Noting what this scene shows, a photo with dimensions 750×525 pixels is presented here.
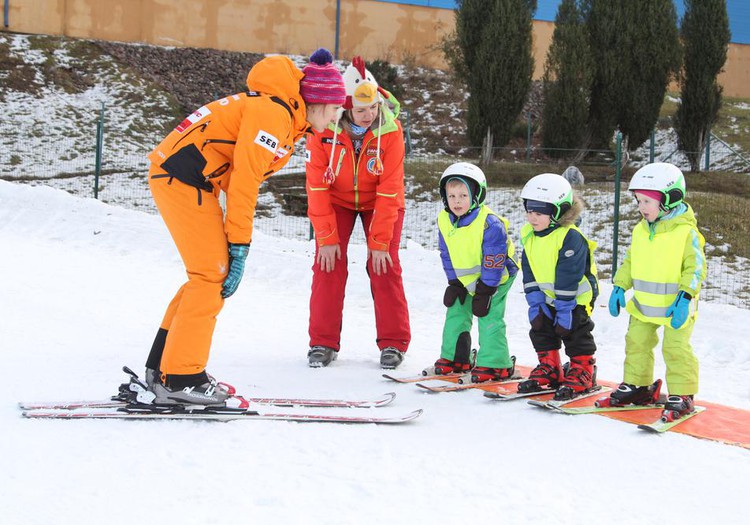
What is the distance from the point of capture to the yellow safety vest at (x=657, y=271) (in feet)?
13.7

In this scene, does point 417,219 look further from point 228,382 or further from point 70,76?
point 70,76

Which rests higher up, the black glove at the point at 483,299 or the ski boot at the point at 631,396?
the black glove at the point at 483,299

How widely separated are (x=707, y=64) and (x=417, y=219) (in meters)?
7.67

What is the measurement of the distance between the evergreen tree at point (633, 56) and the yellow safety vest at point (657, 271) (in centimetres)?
1341

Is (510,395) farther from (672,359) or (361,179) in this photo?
(361,179)

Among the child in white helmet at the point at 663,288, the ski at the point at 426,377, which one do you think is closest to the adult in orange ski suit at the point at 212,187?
the ski at the point at 426,377

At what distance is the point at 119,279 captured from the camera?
26.4 ft

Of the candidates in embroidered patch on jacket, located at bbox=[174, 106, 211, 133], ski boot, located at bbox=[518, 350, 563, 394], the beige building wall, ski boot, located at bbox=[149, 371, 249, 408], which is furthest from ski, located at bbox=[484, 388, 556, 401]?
the beige building wall

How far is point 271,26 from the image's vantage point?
24.8m

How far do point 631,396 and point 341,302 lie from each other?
6.76 ft

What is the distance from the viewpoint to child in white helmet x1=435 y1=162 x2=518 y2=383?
481cm

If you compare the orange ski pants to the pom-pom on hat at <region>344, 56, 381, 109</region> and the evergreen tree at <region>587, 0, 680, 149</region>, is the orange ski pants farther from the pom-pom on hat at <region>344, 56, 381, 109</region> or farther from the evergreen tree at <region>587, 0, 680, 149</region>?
the evergreen tree at <region>587, 0, 680, 149</region>

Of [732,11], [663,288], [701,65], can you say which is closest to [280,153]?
[663,288]

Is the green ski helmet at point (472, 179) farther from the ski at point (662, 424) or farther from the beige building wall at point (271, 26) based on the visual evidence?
the beige building wall at point (271, 26)
